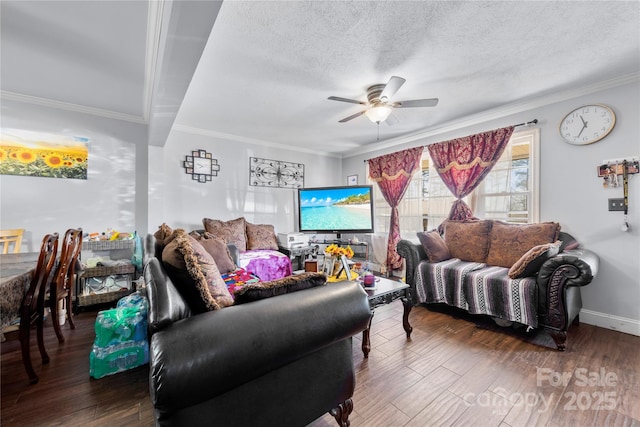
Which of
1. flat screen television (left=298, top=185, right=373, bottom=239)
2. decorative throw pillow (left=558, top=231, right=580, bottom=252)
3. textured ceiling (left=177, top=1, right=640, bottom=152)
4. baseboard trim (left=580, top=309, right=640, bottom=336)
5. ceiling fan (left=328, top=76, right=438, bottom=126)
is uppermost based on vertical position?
textured ceiling (left=177, top=1, right=640, bottom=152)

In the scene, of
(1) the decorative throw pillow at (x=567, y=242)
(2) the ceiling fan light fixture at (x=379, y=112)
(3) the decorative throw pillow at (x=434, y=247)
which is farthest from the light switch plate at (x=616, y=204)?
(2) the ceiling fan light fixture at (x=379, y=112)

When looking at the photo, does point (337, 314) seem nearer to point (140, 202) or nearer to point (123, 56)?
point (123, 56)

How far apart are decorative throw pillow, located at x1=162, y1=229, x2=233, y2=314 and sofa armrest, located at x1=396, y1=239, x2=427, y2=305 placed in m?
2.26

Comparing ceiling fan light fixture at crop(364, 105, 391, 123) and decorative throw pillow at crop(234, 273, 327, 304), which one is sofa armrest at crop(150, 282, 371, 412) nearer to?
decorative throw pillow at crop(234, 273, 327, 304)

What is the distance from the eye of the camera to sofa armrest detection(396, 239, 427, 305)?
2.93 meters

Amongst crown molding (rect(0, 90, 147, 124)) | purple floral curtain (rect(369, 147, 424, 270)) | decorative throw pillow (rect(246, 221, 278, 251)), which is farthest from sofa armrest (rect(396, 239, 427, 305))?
crown molding (rect(0, 90, 147, 124))

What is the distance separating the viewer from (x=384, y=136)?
14.0ft

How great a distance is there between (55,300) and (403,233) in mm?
4189

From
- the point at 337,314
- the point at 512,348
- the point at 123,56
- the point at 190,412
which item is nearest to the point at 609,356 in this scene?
the point at 512,348

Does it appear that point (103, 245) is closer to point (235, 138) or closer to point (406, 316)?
point (235, 138)

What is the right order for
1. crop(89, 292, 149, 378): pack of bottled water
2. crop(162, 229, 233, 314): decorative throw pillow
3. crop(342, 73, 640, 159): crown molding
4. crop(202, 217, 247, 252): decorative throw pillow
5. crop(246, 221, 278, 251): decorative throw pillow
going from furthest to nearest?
crop(246, 221, 278, 251): decorative throw pillow
crop(202, 217, 247, 252): decorative throw pillow
crop(342, 73, 640, 159): crown molding
crop(89, 292, 149, 378): pack of bottled water
crop(162, 229, 233, 314): decorative throw pillow

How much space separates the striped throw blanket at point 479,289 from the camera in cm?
217

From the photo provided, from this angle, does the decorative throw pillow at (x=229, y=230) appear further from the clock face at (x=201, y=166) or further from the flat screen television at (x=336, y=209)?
the flat screen television at (x=336, y=209)

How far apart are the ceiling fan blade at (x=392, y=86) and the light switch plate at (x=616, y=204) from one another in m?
2.30
